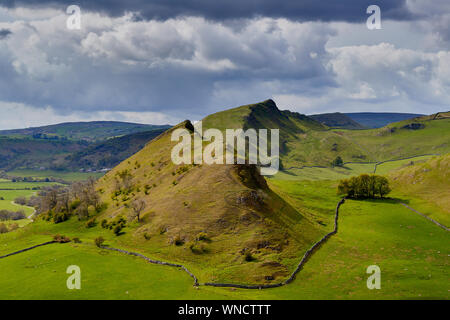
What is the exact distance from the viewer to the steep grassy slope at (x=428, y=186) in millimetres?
132188

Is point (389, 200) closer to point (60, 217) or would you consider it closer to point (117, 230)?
point (117, 230)

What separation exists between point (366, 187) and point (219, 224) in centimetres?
10334

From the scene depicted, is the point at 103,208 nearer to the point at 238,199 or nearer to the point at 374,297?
the point at 238,199

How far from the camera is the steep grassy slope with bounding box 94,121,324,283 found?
7275 cm

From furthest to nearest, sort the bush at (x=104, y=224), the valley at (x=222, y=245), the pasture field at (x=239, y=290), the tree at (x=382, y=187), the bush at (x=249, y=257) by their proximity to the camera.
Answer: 1. the tree at (x=382, y=187)
2. the bush at (x=104, y=224)
3. the bush at (x=249, y=257)
4. the valley at (x=222, y=245)
5. the pasture field at (x=239, y=290)

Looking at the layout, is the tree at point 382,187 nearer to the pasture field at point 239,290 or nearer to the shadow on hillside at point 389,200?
the shadow on hillside at point 389,200

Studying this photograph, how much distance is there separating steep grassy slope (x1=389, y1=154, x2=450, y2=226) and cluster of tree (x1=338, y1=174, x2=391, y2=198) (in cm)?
1027

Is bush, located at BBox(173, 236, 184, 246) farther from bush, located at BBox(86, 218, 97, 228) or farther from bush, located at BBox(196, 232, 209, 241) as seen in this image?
bush, located at BBox(86, 218, 97, 228)

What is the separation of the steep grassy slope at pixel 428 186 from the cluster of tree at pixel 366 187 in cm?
1027

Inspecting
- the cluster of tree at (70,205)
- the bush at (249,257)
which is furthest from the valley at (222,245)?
the cluster of tree at (70,205)

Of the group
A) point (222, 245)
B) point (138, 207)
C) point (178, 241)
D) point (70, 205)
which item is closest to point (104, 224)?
point (138, 207)

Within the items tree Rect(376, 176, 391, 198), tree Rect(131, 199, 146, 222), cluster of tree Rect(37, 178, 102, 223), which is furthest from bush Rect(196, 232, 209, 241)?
tree Rect(376, 176, 391, 198)

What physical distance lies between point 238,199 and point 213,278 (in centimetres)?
3133

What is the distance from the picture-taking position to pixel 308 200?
150 metres
